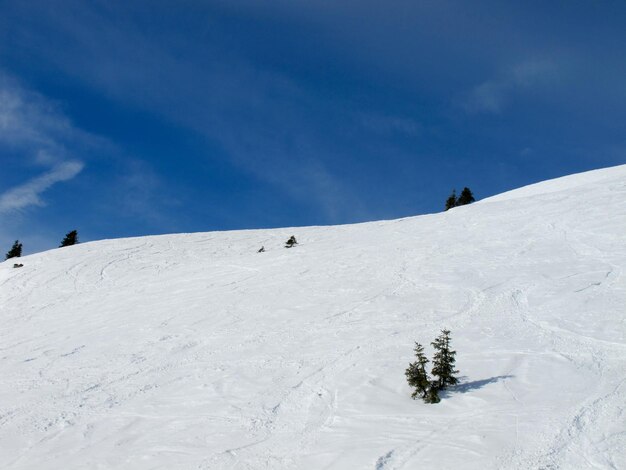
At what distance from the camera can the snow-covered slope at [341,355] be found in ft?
30.5

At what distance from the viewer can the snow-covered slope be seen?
9281 mm

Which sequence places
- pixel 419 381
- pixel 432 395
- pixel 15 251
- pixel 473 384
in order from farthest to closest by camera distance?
1. pixel 15 251
2. pixel 473 384
3. pixel 419 381
4. pixel 432 395

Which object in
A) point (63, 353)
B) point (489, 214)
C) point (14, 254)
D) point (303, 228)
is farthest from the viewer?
point (14, 254)

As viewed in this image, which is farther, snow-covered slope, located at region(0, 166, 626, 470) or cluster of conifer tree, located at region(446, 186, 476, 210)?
cluster of conifer tree, located at region(446, 186, 476, 210)

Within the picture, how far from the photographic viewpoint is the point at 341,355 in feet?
46.0

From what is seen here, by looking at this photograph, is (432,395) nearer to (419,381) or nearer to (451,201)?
(419,381)

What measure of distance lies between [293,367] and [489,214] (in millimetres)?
21808

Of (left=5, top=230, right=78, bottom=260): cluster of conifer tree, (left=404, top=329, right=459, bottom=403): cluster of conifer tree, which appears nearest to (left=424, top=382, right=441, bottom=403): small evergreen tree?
(left=404, top=329, right=459, bottom=403): cluster of conifer tree

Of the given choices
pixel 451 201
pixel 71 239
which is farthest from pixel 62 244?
pixel 451 201

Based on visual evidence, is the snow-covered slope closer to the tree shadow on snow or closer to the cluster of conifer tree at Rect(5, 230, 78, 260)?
the tree shadow on snow

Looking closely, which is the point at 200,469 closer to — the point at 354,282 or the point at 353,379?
the point at 353,379

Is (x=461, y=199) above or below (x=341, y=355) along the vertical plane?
above

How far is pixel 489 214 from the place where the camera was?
3127 cm

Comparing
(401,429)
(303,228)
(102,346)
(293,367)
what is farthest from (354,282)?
(303,228)
